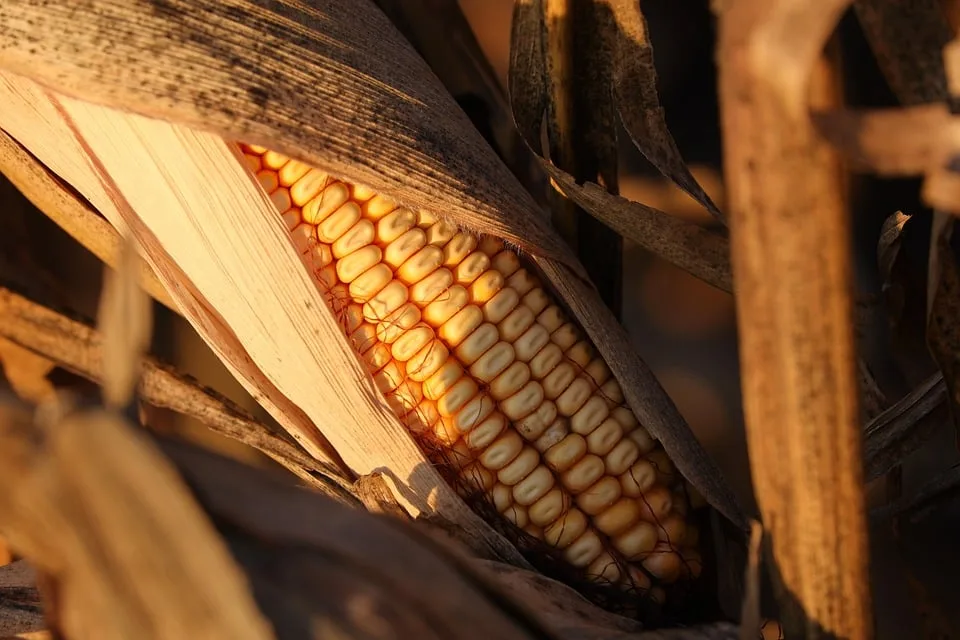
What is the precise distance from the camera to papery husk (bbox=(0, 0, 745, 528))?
535 mm

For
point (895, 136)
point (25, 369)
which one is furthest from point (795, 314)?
point (25, 369)

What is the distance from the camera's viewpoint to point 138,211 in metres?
0.65

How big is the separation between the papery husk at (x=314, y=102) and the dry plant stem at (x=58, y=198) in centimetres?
6

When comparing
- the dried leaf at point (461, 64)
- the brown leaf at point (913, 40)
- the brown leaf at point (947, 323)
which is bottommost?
the brown leaf at point (947, 323)

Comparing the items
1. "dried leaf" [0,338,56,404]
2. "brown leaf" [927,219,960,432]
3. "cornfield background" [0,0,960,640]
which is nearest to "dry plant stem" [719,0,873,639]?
"cornfield background" [0,0,960,640]

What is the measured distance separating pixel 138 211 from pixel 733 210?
460 millimetres

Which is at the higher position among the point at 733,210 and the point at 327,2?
the point at 327,2

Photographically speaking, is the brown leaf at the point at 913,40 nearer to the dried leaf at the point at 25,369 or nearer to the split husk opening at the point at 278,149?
the split husk opening at the point at 278,149

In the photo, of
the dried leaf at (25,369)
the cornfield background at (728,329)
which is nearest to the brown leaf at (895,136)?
the cornfield background at (728,329)

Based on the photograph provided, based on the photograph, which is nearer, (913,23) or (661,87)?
(913,23)

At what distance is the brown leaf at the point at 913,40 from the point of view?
533 mm

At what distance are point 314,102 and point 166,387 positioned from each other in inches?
13.7

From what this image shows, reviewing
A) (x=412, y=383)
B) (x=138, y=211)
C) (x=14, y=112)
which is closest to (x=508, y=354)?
(x=412, y=383)

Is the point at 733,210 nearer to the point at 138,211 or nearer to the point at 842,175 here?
the point at 842,175
